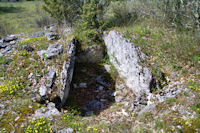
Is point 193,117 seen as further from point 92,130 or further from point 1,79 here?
point 1,79

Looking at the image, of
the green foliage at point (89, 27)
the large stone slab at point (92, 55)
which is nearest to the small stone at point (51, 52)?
the large stone slab at point (92, 55)

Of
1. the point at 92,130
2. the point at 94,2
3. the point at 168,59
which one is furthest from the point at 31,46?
the point at 168,59

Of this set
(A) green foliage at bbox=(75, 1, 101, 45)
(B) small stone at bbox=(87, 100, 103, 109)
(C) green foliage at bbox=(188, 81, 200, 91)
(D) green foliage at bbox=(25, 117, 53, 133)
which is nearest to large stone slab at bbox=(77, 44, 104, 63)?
(A) green foliage at bbox=(75, 1, 101, 45)

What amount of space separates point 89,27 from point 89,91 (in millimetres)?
2823

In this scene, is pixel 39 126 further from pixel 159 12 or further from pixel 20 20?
pixel 20 20

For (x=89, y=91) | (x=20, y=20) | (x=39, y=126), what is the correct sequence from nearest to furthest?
(x=39, y=126)
(x=89, y=91)
(x=20, y=20)

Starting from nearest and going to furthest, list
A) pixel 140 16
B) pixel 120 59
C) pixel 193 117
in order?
pixel 193 117 < pixel 120 59 < pixel 140 16

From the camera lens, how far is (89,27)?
7.34 metres

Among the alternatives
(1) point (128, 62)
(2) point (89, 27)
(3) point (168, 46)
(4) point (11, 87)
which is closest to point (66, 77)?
(4) point (11, 87)

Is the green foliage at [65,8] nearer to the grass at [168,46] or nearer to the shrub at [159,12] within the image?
the shrub at [159,12]

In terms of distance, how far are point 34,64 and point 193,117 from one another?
4.84 m

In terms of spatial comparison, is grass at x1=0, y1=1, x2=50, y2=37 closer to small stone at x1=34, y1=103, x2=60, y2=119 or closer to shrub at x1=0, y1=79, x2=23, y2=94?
shrub at x1=0, y1=79, x2=23, y2=94

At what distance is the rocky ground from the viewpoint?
397 cm

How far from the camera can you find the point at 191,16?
5.68 metres
